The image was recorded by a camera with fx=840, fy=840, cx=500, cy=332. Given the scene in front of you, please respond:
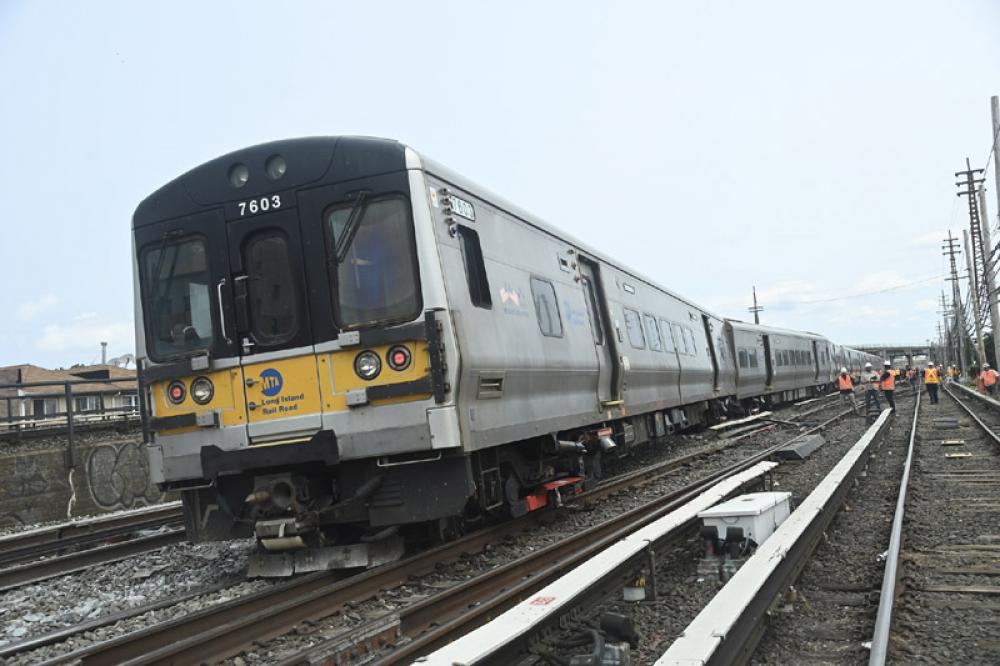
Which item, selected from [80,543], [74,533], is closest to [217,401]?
[80,543]

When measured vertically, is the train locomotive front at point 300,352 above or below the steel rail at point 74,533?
above

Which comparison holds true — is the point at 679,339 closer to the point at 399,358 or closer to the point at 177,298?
the point at 399,358

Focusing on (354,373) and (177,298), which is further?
(177,298)

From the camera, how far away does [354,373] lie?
242 inches

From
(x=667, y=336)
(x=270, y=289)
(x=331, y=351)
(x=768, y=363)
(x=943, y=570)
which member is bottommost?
(x=943, y=570)

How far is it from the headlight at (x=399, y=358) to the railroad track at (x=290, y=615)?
4.73ft

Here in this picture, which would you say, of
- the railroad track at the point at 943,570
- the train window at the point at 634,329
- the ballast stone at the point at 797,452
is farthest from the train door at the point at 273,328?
the ballast stone at the point at 797,452

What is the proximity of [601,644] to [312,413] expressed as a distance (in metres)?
3.14

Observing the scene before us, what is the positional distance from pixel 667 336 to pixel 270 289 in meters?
8.89

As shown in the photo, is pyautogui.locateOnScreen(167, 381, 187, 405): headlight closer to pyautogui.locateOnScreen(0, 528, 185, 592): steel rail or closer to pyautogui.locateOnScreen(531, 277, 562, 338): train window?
pyautogui.locateOnScreen(0, 528, 185, 592): steel rail

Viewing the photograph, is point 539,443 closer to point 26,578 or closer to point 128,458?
point 26,578

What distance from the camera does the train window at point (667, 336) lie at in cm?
1372

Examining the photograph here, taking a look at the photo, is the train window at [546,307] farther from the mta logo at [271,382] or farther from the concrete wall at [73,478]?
the concrete wall at [73,478]

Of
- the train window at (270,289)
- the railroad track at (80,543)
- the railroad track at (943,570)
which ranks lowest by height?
the railroad track at (943,570)
